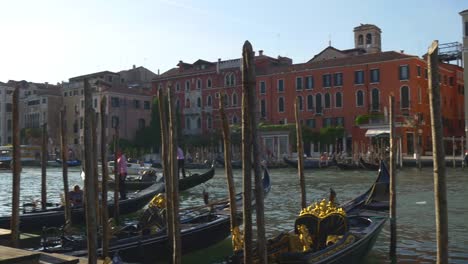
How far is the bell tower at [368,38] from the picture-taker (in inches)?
1305

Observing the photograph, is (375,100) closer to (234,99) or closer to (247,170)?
(234,99)

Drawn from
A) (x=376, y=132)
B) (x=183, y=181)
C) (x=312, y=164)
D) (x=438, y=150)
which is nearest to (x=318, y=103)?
(x=376, y=132)

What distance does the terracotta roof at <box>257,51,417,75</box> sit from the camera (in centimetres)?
2738

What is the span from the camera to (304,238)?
4.96 meters

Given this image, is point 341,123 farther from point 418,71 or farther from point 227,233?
point 227,233

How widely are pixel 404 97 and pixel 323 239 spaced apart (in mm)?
22927

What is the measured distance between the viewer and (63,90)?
41.0 meters

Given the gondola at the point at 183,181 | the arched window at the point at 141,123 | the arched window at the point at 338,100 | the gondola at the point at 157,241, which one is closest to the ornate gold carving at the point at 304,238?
the gondola at the point at 157,241

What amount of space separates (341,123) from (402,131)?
3.63 meters

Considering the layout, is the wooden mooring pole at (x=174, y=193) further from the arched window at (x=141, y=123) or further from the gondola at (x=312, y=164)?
the arched window at (x=141, y=123)

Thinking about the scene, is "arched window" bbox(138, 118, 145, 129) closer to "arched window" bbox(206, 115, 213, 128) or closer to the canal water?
"arched window" bbox(206, 115, 213, 128)

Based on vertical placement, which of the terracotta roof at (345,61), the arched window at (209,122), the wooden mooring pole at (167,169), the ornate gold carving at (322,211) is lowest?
the ornate gold carving at (322,211)

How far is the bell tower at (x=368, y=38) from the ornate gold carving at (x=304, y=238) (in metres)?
29.3

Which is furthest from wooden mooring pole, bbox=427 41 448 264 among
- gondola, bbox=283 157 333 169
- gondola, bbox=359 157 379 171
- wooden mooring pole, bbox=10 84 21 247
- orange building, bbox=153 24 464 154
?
orange building, bbox=153 24 464 154
